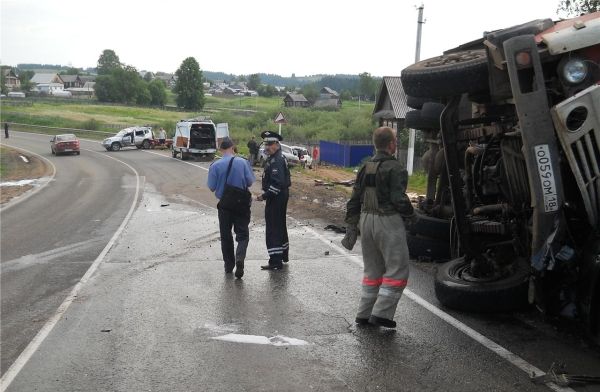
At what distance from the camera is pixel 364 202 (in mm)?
5641

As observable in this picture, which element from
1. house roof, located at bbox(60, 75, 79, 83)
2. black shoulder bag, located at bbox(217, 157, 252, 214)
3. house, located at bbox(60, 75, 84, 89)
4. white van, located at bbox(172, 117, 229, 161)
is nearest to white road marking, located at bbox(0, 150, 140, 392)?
Result: black shoulder bag, located at bbox(217, 157, 252, 214)

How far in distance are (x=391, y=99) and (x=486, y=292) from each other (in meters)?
31.6

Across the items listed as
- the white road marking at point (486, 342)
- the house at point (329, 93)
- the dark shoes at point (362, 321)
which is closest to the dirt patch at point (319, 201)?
the white road marking at point (486, 342)

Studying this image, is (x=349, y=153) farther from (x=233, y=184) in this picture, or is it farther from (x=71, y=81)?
(x=71, y=81)

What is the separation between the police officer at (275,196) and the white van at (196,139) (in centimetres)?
2799

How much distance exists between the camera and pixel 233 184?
8.05 m

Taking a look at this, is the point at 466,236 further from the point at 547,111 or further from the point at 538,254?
the point at 547,111

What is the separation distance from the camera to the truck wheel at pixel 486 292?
5.72 meters

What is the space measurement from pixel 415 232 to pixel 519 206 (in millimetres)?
2771

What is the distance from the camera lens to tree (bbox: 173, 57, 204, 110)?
106 metres

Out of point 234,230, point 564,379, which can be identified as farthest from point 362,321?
point 234,230

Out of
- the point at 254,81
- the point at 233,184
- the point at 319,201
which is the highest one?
the point at 254,81

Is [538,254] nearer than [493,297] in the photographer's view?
Yes

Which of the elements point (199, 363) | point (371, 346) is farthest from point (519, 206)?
point (199, 363)
